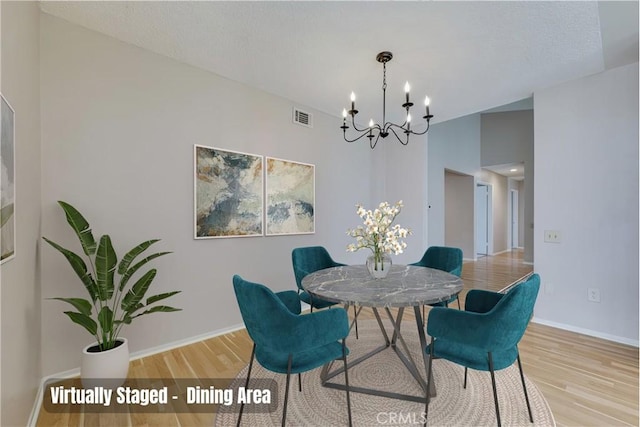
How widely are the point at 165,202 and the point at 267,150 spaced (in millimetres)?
1259

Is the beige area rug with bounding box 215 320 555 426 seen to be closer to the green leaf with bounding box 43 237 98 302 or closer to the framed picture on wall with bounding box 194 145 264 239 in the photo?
the green leaf with bounding box 43 237 98 302

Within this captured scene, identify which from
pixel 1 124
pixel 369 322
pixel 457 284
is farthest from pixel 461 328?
pixel 1 124

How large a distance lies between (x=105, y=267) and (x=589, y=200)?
4.37 metres

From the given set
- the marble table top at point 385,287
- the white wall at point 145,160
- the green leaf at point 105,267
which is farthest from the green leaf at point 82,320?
the marble table top at point 385,287

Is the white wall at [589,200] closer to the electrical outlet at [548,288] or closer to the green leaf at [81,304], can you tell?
the electrical outlet at [548,288]

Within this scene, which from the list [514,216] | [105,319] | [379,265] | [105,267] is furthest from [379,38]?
[514,216]

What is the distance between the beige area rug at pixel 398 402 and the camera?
5.58 feet

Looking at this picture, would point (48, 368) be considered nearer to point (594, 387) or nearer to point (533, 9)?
point (594, 387)

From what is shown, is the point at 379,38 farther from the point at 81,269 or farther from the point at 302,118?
the point at 81,269

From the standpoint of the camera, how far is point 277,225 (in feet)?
11.3

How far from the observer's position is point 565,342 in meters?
2.75

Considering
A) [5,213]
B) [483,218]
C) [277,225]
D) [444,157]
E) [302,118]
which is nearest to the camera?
[5,213]

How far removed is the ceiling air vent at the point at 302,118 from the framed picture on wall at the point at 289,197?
538 mm

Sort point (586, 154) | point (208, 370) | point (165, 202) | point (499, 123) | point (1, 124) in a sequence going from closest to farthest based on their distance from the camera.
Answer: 1. point (1, 124)
2. point (208, 370)
3. point (165, 202)
4. point (586, 154)
5. point (499, 123)
